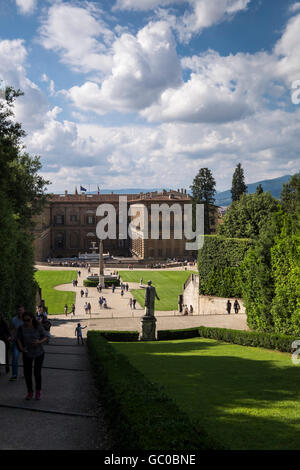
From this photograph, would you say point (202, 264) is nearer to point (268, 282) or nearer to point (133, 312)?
point (133, 312)

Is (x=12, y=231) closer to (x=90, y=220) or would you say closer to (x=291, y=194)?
(x=291, y=194)

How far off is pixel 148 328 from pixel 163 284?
30368 mm

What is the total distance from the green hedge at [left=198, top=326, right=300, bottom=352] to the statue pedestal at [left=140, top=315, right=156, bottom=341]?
297cm

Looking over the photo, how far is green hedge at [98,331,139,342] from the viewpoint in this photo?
852 inches

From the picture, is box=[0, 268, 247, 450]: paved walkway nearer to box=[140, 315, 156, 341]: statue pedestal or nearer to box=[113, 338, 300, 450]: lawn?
box=[113, 338, 300, 450]: lawn

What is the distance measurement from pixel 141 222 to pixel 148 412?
83043mm

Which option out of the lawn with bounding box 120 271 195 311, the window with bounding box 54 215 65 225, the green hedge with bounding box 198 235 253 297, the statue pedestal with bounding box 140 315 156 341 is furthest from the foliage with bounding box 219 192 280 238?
the window with bounding box 54 215 65 225

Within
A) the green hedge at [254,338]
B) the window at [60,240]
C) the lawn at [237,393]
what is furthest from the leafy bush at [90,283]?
the window at [60,240]

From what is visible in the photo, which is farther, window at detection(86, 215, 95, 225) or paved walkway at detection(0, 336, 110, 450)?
window at detection(86, 215, 95, 225)

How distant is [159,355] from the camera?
48.3 ft

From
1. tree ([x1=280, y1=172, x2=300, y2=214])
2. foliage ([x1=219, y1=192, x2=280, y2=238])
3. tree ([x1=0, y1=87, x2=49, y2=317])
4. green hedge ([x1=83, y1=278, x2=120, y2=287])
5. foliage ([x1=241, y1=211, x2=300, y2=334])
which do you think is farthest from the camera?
tree ([x1=280, y1=172, x2=300, y2=214])

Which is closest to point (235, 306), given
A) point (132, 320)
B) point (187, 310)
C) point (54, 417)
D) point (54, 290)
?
point (187, 310)

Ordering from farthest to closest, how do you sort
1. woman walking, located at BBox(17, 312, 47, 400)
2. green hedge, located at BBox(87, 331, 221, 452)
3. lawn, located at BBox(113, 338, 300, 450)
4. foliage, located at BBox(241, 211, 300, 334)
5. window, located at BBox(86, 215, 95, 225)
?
window, located at BBox(86, 215, 95, 225) < foliage, located at BBox(241, 211, 300, 334) < woman walking, located at BBox(17, 312, 47, 400) < lawn, located at BBox(113, 338, 300, 450) < green hedge, located at BBox(87, 331, 221, 452)
